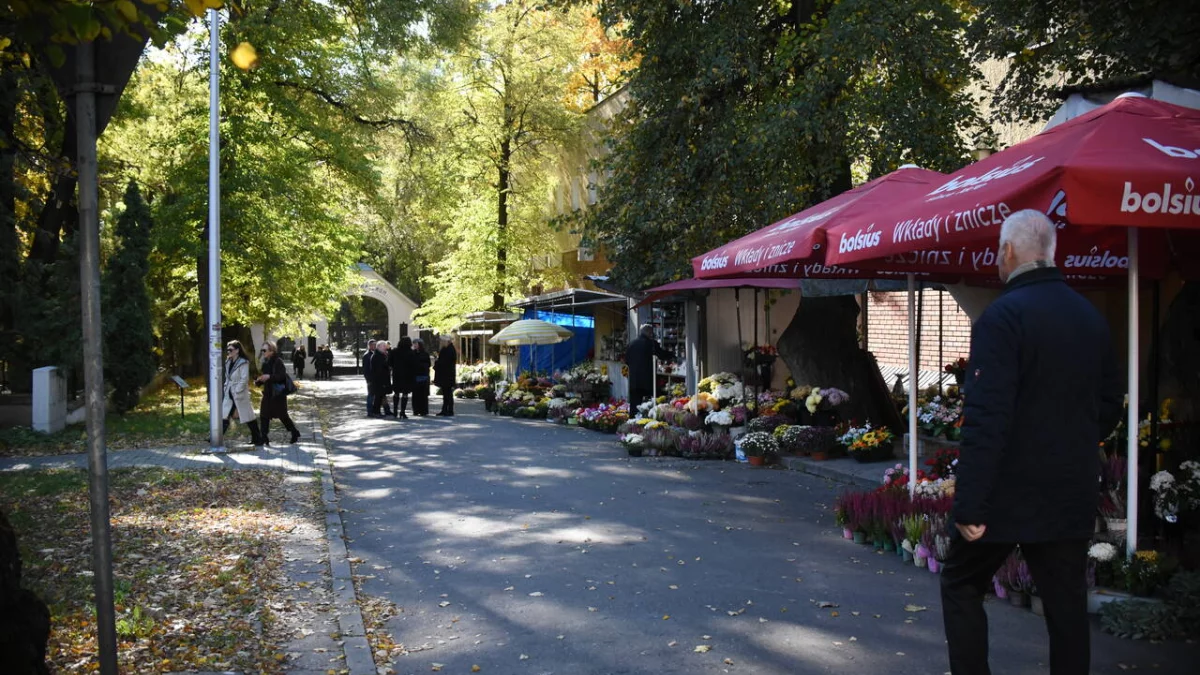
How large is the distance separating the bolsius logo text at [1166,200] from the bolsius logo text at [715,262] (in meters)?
4.95

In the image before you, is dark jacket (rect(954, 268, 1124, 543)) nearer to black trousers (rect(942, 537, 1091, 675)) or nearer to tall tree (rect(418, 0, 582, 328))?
black trousers (rect(942, 537, 1091, 675))

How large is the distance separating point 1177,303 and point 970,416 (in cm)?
437

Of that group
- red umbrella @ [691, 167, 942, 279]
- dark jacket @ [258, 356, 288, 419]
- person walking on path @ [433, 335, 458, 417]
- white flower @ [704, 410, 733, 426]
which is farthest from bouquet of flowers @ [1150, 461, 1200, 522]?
person walking on path @ [433, 335, 458, 417]

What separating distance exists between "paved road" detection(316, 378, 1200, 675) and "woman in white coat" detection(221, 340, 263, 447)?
14.0ft

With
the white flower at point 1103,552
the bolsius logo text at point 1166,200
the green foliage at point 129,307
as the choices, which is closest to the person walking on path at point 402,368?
the green foliage at point 129,307

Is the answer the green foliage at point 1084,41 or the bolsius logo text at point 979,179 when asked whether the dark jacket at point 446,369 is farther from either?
the bolsius logo text at point 979,179

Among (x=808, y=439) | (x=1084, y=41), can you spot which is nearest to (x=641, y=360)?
(x=808, y=439)

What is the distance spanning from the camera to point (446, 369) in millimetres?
24594

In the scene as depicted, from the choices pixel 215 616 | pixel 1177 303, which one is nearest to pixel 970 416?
pixel 1177 303

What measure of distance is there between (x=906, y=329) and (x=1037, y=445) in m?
16.0

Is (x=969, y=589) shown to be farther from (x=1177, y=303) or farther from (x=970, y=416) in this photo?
(x=1177, y=303)

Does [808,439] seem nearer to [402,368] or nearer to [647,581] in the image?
[647,581]

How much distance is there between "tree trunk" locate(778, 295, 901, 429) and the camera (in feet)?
48.9

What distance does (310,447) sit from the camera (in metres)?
16.8
